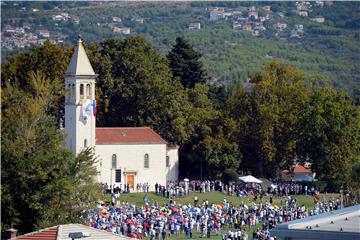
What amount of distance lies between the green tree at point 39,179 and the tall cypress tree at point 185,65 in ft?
120

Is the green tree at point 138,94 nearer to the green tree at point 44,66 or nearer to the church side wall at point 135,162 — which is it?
the green tree at point 44,66

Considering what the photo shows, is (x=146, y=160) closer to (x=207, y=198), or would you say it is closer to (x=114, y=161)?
(x=114, y=161)

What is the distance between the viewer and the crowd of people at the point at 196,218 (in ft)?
231

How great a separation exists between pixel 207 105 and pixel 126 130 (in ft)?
30.5

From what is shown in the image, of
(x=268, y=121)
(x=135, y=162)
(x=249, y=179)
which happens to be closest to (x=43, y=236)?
(x=249, y=179)

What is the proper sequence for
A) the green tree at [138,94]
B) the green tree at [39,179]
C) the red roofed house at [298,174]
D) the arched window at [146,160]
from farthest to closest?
the red roofed house at [298,174], the green tree at [138,94], the arched window at [146,160], the green tree at [39,179]

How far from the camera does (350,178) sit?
8538cm

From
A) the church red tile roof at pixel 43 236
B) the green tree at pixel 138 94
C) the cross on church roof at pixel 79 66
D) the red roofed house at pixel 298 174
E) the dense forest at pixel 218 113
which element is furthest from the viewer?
the red roofed house at pixel 298 174

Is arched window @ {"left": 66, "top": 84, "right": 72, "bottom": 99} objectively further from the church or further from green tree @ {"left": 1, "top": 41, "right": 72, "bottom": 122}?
green tree @ {"left": 1, "top": 41, "right": 72, "bottom": 122}

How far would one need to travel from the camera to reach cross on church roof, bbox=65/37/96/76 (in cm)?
8994

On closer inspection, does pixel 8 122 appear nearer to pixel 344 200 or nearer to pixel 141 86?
pixel 344 200

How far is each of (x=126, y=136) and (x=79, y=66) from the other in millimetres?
4923

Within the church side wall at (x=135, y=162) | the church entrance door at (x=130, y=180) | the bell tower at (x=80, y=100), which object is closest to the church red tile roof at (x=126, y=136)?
the church side wall at (x=135, y=162)

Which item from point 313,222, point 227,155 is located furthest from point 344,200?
point 313,222
